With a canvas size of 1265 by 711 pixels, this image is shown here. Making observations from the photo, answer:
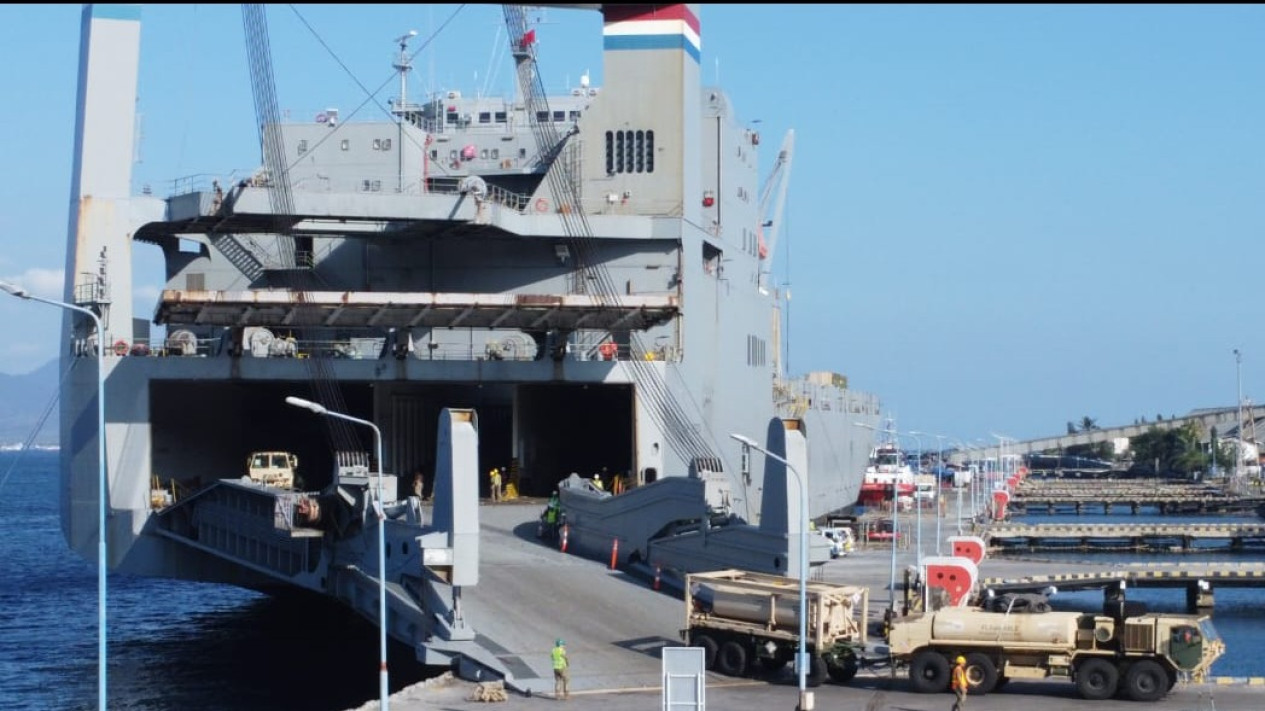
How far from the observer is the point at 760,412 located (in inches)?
2327

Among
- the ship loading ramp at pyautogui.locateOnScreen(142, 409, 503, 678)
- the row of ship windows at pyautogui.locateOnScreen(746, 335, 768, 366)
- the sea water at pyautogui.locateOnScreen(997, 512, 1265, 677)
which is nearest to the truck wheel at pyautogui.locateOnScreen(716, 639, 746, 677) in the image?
the ship loading ramp at pyautogui.locateOnScreen(142, 409, 503, 678)

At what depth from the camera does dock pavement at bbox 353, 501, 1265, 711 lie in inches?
1133

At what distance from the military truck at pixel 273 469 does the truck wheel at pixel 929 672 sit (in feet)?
68.5

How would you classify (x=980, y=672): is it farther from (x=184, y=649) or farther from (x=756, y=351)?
(x=756, y=351)

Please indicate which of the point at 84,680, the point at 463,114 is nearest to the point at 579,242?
the point at 463,114

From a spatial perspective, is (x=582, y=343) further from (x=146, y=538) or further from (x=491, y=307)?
(x=146, y=538)

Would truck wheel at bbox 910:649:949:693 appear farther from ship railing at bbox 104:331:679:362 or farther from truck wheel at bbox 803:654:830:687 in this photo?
ship railing at bbox 104:331:679:362

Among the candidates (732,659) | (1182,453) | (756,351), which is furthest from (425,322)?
(1182,453)

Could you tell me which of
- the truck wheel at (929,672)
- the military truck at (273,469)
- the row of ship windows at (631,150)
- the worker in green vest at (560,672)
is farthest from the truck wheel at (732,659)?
the row of ship windows at (631,150)

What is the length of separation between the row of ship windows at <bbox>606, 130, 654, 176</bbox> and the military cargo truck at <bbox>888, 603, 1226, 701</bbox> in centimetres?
2121

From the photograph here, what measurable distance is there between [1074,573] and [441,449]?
28840mm

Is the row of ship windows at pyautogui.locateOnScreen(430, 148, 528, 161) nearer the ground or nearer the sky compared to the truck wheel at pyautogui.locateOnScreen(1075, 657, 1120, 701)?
nearer the sky

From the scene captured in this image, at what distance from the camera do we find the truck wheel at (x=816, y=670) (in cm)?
3102

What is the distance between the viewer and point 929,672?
30078 millimetres
